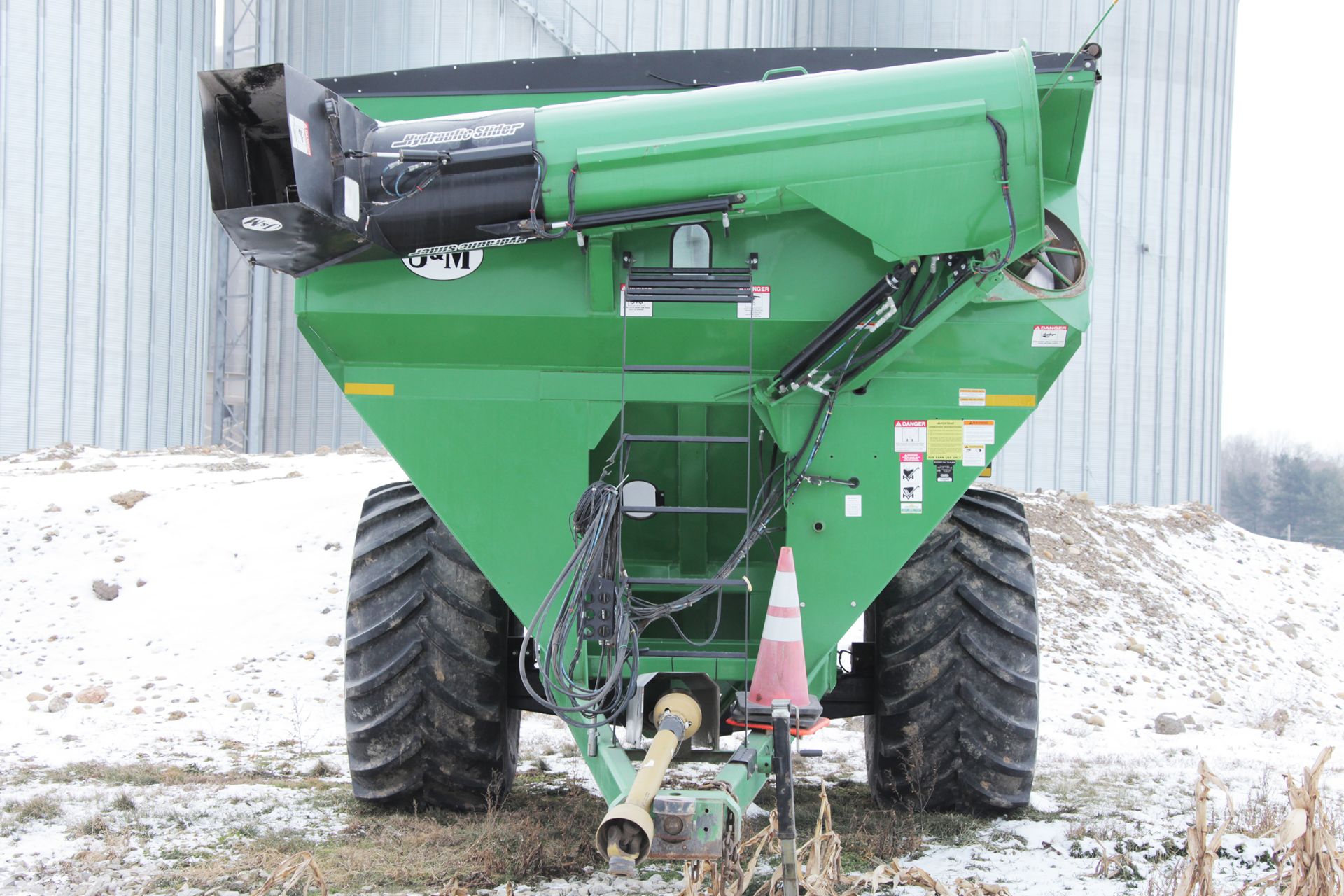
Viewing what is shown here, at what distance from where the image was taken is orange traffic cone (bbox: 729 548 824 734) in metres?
3.64

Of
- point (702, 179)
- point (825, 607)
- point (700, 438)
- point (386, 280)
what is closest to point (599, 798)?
point (825, 607)

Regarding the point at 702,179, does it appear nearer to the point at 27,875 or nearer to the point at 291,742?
the point at 27,875

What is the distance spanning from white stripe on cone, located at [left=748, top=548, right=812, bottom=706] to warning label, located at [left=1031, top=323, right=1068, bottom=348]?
111 centimetres

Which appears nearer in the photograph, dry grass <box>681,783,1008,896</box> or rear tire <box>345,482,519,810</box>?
dry grass <box>681,783,1008,896</box>

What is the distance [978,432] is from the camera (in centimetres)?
400

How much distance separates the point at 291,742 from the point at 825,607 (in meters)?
3.59

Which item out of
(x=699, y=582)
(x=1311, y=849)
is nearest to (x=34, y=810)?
(x=699, y=582)

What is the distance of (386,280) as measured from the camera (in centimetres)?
388

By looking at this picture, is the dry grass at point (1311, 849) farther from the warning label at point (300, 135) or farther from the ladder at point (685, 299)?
the warning label at point (300, 135)

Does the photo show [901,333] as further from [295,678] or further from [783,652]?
[295,678]

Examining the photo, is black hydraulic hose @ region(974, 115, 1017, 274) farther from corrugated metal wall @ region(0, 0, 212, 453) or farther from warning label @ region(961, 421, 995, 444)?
corrugated metal wall @ region(0, 0, 212, 453)

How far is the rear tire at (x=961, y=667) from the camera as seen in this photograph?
434 centimetres

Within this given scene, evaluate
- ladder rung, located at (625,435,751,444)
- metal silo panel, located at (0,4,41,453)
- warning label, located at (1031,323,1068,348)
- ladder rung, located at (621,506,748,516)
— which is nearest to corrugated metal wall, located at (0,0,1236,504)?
metal silo panel, located at (0,4,41,453)

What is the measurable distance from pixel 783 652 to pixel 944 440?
93cm
